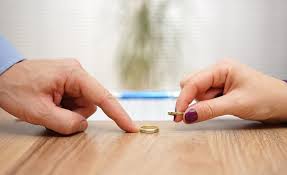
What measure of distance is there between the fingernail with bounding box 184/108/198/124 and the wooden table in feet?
0.07

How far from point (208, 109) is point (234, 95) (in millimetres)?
65

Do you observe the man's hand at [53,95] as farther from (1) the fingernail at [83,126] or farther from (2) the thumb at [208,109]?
(2) the thumb at [208,109]

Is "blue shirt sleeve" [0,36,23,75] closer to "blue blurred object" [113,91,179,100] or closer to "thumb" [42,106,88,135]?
"thumb" [42,106,88,135]

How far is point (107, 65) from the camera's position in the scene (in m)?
1.89

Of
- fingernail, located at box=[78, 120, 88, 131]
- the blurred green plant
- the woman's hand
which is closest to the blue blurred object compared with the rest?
the blurred green plant

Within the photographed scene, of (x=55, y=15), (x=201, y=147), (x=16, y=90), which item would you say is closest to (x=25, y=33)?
(x=55, y=15)

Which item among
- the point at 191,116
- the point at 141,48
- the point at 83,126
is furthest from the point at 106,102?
the point at 141,48

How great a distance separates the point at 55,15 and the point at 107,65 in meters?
0.30

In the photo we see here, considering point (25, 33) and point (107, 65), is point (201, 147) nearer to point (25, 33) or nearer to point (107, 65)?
point (107, 65)

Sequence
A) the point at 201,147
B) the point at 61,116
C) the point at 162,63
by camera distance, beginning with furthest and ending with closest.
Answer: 1. the point at 162,63
2. the point at 61,116
3. the point at 201,147

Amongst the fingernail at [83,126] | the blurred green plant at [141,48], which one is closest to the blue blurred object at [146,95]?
the blurred green plant at [141,48]

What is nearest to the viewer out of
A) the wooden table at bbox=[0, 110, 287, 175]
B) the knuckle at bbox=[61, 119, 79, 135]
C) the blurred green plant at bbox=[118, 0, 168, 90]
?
the wooden table at bbox=[0, 110, 287, 175]

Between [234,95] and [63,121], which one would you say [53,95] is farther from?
[234,95]

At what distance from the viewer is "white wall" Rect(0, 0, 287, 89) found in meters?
1.85
